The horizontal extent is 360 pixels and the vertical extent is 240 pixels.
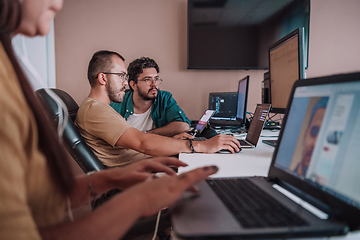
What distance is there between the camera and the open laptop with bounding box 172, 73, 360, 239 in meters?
0.39

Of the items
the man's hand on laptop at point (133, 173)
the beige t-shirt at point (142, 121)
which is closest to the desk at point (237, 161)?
the man's hand on laptop at point (133, 173)

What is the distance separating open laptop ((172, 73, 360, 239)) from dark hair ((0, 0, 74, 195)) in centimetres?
23

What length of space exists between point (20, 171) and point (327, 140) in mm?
570

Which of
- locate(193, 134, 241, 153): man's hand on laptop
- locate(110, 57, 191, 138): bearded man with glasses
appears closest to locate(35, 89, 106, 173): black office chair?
locate(193, 134, 241, 153): man's hand on laptop

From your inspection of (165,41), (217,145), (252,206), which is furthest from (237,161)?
(165,41)

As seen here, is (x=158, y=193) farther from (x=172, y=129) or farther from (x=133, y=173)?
(x=172, y=129)

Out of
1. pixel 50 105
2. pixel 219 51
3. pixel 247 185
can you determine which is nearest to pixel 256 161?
pixel 247 185

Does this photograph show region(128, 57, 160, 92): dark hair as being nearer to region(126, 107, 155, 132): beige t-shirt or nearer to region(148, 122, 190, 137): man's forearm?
region(126, 107, 155, 132): beige t-shirt

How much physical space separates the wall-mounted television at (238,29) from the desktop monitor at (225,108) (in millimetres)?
532

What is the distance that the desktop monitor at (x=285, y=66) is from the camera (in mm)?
1058

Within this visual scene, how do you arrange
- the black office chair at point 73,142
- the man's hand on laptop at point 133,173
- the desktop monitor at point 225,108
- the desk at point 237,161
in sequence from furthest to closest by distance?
the desktop monitor at point 225,108
the black office chair at point 73,142
the desk at point 237,161
the man's hand on laptop at point 133,173

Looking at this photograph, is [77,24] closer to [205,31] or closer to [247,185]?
[205,31]

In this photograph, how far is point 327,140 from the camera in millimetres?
479

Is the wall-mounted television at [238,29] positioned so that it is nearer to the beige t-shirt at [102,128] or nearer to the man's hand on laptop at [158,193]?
the beige t-shirt at [102,128]
